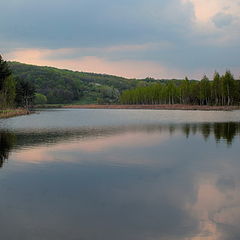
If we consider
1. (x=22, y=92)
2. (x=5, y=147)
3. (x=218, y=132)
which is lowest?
(x=218, y=132)

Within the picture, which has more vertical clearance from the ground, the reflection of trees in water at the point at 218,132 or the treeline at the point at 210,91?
the treeline at the point at 210,91

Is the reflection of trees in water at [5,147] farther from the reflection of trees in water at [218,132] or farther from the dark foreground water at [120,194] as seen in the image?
the reflection of trees in water at [218,132]

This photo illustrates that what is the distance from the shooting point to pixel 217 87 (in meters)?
137

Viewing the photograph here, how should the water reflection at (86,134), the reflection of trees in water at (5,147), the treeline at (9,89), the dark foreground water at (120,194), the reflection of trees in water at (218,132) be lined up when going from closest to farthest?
the dark foreground water at (120,194) < the reflection of trees in water at (5,147) < the water reflection at (86,134) < the reflection of trees in water at (218,132) < the treeline at (9,89)

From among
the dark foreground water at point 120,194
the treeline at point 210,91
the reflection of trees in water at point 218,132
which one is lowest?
the reflection of trees in water at point 218,132

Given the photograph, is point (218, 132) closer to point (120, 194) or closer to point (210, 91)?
point (120, 194)

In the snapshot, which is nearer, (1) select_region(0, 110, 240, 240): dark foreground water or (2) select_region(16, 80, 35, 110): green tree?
(1) select_region(0, 110, 240, 240): dark foreground water

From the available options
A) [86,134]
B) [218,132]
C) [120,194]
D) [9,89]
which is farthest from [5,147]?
[9,89]

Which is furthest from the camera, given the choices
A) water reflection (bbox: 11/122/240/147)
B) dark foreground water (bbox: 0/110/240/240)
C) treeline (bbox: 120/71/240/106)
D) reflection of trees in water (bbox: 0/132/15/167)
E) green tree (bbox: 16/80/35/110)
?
green tree (bbox: 16/80/35/110)

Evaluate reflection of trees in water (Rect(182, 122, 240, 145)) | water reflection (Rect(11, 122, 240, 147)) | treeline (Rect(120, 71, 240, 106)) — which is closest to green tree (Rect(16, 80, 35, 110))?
treeline (Rect(120, 71, 240, 106))

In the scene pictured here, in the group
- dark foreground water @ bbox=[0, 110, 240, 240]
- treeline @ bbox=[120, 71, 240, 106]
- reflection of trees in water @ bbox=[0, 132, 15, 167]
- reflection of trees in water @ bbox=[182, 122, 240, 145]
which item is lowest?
reflection of trees in water @ bbox=[182, 122, 240, 145]

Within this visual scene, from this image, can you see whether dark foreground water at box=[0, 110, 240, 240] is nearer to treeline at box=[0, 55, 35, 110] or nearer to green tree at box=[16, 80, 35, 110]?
treeline at box=[0, 55, 35, 110]

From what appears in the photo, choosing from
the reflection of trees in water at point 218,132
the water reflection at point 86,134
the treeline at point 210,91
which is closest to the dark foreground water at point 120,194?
the water reflection at point 86,134

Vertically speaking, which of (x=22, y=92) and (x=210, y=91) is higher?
(x=22, y=92)
